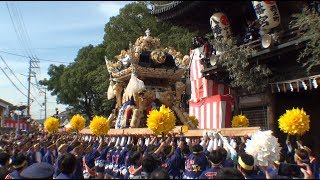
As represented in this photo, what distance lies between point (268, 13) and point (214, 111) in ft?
14.2

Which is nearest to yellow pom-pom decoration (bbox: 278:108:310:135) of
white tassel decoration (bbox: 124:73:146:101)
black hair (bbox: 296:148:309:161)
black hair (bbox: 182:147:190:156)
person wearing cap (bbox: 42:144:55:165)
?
black hair (bbox: 296:148:309:161)

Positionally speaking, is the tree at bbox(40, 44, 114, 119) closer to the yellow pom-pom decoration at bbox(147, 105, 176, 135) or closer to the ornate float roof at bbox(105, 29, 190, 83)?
the ornate float roof at bbox(105, 29, 190, 83)

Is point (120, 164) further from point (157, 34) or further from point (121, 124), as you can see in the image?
point (157, 34)

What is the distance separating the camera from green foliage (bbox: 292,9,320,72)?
9211mm

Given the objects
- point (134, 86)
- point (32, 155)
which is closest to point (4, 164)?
point (32, 155)

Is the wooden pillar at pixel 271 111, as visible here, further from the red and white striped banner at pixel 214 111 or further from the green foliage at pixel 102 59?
the green foliage at pixel 102 59

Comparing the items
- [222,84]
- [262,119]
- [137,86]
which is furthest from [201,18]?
[262,119]

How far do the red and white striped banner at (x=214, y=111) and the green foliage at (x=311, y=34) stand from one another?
3.86 m

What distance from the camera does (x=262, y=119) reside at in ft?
40.7

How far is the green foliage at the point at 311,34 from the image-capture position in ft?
30.2

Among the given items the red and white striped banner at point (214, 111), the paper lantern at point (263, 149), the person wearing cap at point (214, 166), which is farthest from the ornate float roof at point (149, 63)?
the person wearing cap at point (214, 166)

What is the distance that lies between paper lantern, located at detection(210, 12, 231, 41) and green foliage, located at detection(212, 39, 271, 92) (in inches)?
46.3

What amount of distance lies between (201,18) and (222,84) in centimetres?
272

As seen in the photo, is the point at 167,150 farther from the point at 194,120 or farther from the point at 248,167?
the point at 194,120
